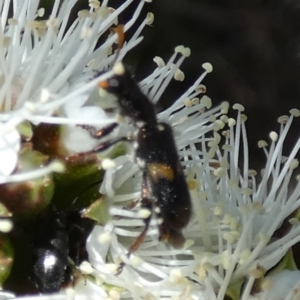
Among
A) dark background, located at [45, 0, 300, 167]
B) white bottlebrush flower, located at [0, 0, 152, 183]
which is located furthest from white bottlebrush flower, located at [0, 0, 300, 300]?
dark background, located at [45, 0, 300, 167]

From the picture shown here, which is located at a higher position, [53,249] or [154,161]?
[154,161]

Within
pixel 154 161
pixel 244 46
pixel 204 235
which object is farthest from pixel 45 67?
pixel 244 46

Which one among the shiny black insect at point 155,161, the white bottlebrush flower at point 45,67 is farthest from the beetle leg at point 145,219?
the white bottlebrush flower at point 45,67

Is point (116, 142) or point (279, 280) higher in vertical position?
point (116, 142)

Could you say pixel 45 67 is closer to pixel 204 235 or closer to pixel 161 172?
pixel 161 172

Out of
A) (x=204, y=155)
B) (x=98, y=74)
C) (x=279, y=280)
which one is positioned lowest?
(x=279, y=280)

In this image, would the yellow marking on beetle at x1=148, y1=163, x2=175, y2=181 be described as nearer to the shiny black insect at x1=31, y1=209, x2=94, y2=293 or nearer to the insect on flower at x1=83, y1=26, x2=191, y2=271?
the insect on flower at x1=83, y1=26, x2=191, y2=271

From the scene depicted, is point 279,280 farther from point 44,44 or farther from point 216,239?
point 44,44

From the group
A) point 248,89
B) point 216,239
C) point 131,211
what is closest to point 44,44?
point 131,211
